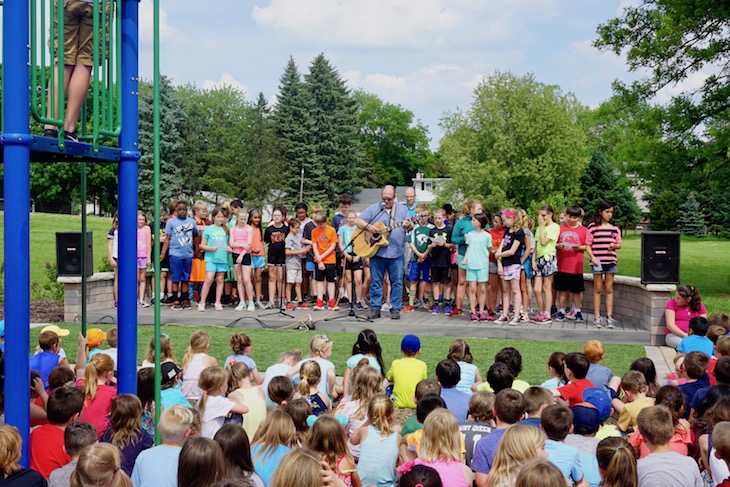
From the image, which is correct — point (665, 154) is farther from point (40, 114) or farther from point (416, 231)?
point (40, 114)

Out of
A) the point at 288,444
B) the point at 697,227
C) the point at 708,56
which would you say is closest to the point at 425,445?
the point at 288,444

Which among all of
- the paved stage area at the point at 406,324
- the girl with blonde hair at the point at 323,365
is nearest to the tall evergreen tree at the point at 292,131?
the paved stage area at the point at 406,324

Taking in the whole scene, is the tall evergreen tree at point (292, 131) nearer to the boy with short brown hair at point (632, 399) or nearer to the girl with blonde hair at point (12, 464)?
the boy with short brown hair at point (632, 399)

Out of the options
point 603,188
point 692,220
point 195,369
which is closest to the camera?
point 195,369

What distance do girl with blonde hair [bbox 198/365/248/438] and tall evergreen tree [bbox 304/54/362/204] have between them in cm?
5965

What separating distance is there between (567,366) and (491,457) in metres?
2.06

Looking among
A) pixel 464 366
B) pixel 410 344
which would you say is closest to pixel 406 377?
pixel 410 344

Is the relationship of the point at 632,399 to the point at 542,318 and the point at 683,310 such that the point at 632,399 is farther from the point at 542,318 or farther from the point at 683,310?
the point at 542,318

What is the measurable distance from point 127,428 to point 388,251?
8.49 m

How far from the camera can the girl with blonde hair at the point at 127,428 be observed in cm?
503

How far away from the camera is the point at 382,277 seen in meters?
13.5

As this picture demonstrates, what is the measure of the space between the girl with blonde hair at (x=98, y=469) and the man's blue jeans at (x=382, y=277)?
9534mm

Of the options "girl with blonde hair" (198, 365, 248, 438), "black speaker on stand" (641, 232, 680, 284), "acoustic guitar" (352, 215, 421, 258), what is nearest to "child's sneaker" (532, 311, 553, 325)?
"black speaker on stand" (641, 232, 680, 284)

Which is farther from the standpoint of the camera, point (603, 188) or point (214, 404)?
point (603, 188)
